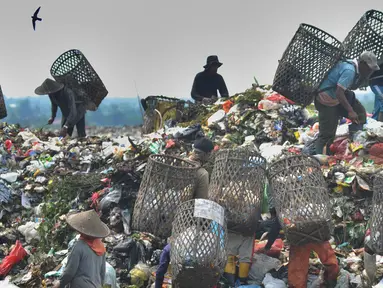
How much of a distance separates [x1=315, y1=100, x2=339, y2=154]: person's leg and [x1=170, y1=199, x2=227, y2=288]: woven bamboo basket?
271cm

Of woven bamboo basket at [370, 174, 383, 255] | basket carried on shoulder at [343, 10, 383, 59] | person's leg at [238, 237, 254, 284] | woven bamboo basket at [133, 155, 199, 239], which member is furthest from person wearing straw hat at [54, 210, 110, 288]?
basket carried on shoulder at [343, 10, 383, 59]

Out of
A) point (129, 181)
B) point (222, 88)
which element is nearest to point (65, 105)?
point (222, 88)

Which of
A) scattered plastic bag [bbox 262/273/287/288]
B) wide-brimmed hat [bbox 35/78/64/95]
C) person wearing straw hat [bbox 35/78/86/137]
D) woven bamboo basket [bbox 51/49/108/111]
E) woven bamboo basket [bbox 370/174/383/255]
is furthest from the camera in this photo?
woven bamboo basket [bbox 51/49/108/111]

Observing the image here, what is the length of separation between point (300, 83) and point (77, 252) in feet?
12.3

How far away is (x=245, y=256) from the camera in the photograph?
5.53 meters

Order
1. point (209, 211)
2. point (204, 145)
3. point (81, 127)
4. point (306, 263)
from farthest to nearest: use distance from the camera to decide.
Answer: point (81, 127) → point (204, 145) → point (306, 263) → point (209, 211)

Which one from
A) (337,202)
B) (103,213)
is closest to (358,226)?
(337,202)

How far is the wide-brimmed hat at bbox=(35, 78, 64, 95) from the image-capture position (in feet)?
32.0

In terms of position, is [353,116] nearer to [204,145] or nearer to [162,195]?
[204,145]

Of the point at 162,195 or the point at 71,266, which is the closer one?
the point at 71,266

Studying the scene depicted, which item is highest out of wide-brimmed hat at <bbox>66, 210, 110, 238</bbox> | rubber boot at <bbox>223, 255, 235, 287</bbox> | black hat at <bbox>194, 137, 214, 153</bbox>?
black hat at <bbox>194, 137, 214, 153</bbox>

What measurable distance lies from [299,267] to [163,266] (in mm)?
1111

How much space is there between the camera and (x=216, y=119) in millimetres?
10062

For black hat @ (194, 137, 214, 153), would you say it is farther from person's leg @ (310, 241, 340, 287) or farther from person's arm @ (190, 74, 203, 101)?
person's arm @ (190, 74, 203, 101)
